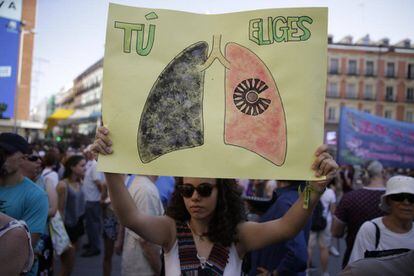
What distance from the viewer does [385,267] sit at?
4.03ft

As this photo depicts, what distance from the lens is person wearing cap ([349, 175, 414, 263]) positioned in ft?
8.98

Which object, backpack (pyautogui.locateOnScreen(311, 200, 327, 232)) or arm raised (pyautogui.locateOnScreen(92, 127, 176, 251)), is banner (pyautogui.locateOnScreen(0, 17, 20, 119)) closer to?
arm raised (pyautogui.locateOnScreen(92, 127, 176, 251))

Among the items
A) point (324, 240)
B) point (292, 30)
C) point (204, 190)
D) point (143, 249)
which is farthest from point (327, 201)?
point (292, 30)

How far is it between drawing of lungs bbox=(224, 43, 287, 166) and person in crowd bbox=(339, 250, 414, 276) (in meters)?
0.62

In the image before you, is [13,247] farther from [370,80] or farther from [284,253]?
[370,80]

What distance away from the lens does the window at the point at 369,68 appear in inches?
2153

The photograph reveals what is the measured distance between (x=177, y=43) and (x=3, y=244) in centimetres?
119

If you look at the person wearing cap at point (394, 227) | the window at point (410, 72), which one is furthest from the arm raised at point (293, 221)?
the window at point (410, 72)

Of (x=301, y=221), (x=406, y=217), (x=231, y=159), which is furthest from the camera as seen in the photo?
(x=406, y=217)

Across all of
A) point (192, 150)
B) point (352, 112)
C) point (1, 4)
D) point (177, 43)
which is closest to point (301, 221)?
point (192, 150)

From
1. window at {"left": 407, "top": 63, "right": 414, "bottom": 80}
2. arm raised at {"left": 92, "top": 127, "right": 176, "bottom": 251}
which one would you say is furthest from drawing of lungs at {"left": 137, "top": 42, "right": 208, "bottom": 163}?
window at {"left": 407, "top": 63, "right": 414, "bottom": 80}

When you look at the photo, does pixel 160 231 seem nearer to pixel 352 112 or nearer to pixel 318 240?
pixel 318 240

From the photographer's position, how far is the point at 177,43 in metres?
1.84

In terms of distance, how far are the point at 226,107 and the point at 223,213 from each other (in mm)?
622
